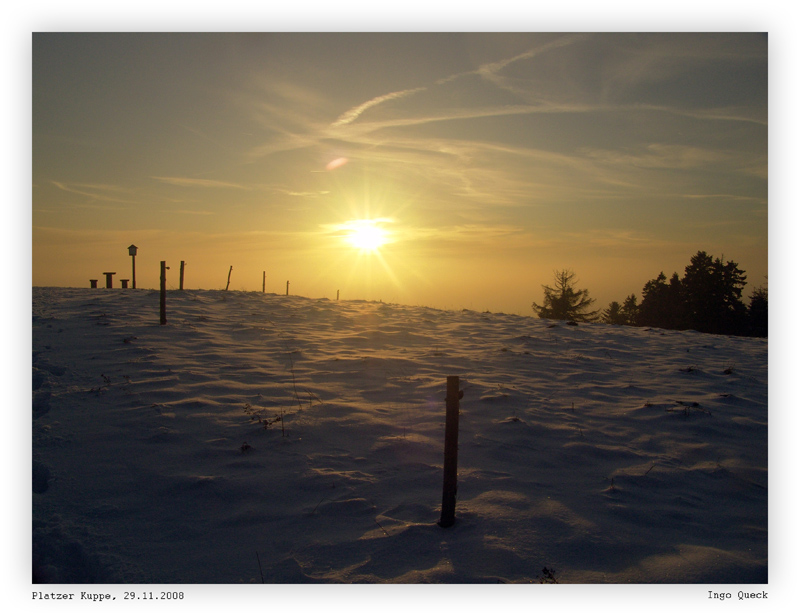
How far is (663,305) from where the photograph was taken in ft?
133

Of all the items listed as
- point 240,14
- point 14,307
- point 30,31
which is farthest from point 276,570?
point 30,31

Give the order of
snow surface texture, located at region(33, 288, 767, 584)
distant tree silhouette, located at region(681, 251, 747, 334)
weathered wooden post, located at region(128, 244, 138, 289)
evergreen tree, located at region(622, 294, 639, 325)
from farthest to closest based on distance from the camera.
Answer: 1. evergreen tree, located at region(622, 294, 639, 325)
2. distant tree silhouette, located at region(681, 251, 747, 334)
3. weathered wooden post, located at region(128, 244, 138, 289)
4. snow surface texture, located at region(33, 288, 767, 584)

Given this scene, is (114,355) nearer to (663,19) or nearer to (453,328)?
(453,328)

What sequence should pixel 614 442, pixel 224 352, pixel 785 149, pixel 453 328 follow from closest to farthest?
pixel 785 149 → pixel 614 442 → pixel 224 352 → pixel 453 328

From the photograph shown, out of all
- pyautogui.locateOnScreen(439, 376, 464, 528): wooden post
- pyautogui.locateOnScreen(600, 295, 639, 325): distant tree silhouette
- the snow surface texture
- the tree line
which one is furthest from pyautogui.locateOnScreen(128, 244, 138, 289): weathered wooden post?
pyautogui.locateOnScreen(600, 295, 639, 325): distant tree silhouette

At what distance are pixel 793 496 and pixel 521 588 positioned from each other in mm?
3612

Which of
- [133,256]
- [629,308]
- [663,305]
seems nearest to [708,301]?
[663,305]

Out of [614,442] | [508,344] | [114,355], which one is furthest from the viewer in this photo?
[508,344]

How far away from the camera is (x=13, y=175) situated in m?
5.19

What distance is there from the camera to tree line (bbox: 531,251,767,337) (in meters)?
35.5

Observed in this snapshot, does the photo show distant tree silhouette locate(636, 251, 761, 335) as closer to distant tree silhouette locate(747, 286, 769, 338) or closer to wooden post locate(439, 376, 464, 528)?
distant tree silhouette locate(747, 286, 769, 338)

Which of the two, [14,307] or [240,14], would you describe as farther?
[240,14]

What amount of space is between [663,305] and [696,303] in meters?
3.57

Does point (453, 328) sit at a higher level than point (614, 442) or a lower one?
higher
